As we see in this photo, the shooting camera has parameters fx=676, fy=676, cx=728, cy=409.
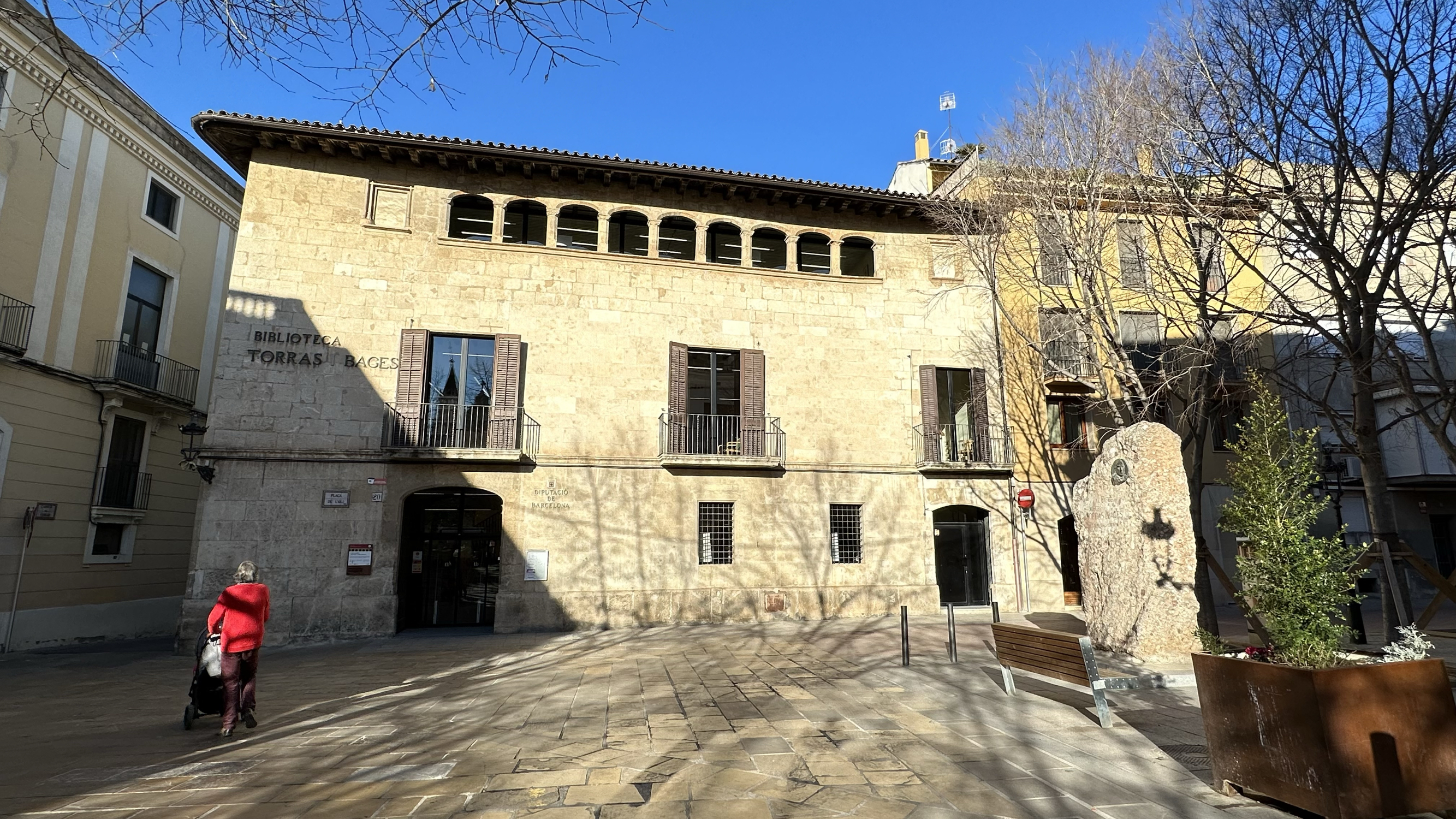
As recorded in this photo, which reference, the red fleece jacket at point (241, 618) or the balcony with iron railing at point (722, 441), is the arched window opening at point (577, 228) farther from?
the red fleece jacket at point (241, 618)

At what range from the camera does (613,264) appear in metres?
15.2

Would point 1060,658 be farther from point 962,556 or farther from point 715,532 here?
point 962,556

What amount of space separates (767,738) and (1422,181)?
29.7 ft

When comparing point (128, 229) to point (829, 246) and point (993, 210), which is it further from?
point (993, 210)

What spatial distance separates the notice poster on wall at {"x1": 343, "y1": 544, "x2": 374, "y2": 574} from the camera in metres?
12.8

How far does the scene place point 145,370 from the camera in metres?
15.6

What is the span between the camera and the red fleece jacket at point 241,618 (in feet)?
20.1

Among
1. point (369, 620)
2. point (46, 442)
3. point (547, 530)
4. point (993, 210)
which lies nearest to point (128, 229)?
point (46, 442)

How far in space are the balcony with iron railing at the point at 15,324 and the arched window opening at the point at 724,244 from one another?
13426mm

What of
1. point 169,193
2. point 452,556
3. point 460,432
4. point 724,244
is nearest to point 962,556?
point 724,244

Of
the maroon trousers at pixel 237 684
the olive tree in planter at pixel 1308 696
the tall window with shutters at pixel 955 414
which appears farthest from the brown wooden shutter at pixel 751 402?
the olive tree in planter at pixel 1308 696

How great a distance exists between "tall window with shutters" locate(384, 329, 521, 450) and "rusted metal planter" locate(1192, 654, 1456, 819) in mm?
12256

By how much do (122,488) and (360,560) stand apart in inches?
278

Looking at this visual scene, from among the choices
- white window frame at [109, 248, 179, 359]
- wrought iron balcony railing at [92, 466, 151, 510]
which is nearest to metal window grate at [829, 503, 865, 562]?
wrought iron balcony railing at [92, 466, 151, 510]
